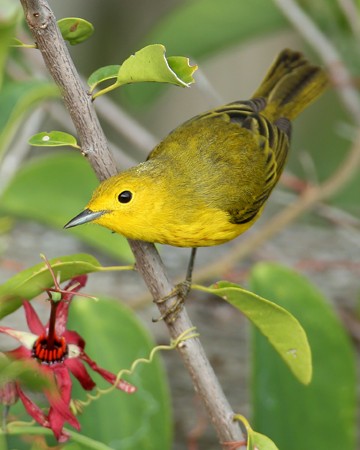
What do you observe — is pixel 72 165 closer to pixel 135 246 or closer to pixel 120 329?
pixel 120 329

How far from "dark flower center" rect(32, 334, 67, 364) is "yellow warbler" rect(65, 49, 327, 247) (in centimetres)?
27

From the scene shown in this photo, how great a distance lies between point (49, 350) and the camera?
4.61 feet

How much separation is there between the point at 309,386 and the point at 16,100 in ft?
3.39

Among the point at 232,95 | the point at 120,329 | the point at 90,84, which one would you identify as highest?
the point at 232,95

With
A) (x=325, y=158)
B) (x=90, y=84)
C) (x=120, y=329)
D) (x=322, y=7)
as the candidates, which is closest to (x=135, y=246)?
(x=90, y=84)

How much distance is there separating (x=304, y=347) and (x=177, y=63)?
0.53m

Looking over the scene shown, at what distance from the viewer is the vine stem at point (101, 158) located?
1224mm

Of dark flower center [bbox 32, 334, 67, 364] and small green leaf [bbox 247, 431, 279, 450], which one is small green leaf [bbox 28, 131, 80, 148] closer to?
dark flower center [bbox 32, 334, 67, 364]

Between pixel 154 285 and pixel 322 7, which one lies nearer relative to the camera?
pixel 154 285

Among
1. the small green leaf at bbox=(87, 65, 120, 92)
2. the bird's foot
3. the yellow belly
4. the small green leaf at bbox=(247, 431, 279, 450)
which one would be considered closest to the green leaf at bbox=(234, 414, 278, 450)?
the small green leaf at bbox=(247, 431, 279, 450)

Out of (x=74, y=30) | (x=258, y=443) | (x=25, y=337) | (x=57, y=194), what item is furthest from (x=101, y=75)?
(x=57, y=194)

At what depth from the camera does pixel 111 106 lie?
3342 millimetres

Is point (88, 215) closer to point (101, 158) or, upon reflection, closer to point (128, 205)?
point (128, 205)

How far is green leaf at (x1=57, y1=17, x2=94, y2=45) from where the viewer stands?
1362 millimetres
